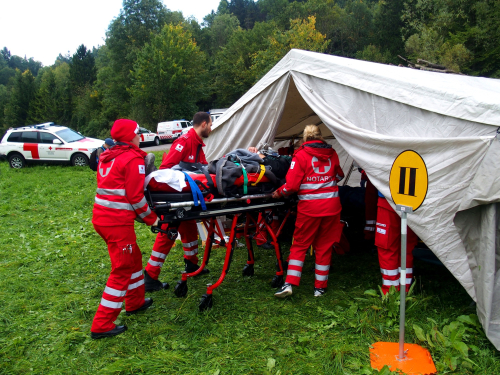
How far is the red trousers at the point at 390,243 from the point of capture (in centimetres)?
399

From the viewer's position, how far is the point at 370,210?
5746 millimetres

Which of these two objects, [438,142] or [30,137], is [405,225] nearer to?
[438,142]

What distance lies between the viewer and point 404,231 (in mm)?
2998

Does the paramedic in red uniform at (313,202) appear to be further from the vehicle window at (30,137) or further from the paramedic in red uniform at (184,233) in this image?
the vehicle window at (30,137)

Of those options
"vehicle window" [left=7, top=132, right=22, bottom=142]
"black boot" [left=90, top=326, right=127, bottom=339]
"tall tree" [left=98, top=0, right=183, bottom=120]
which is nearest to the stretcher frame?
"black boot" [left=90, top=326, right=127, bottom=339]

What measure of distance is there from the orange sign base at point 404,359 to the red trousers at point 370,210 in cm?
257

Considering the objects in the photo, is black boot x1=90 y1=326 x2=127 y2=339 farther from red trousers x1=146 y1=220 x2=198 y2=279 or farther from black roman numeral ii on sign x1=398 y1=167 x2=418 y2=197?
black roman numeral ii on sign x1=398 y1=167 x2=418 y2=197

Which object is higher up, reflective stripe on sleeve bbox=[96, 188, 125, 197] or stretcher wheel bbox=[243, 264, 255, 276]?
reflective stripe on sleeve bbox=[96, 188, 125, 197]

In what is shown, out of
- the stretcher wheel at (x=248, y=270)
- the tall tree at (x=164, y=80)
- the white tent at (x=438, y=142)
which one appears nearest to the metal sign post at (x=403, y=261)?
the white tent at (x=438, y=142)

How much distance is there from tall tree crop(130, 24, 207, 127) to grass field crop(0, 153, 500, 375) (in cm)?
3701

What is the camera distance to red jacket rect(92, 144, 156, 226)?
11.5 ft

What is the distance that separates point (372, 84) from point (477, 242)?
1.87 m

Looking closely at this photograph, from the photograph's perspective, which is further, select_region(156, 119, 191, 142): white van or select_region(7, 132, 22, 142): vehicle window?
select_region(156, 119, 191, 142): white van

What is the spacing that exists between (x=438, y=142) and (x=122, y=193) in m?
2.96
